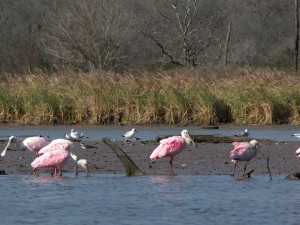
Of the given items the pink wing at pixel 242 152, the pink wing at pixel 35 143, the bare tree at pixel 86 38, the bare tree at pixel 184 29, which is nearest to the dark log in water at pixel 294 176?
the pink wing at pixel 242 152

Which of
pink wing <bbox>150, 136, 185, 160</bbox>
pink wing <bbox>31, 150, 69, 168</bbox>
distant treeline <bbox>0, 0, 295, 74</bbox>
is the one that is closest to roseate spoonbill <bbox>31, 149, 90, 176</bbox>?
pink wing <bbox>31, 150, 69, 168</bbox>

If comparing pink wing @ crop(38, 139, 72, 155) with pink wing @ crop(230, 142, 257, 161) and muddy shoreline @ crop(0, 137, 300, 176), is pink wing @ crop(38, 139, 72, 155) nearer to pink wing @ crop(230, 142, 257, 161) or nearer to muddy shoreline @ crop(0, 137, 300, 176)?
muddy shoreline @ crop(0, 137, 300, 176)

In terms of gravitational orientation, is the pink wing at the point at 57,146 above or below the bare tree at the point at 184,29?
below

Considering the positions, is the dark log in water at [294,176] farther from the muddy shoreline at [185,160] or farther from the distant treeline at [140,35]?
the distant treeline at [140,35]

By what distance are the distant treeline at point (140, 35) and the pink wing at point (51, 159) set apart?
67.0 feet

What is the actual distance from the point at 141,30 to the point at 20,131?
2634cm

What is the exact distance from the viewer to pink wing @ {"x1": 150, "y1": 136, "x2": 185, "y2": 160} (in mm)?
14766

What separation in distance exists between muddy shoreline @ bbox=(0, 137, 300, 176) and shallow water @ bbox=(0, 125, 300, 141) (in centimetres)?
234

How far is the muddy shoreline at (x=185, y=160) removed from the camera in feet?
50.5

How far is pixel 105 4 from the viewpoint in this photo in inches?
1724

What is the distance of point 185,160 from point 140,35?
35154mm

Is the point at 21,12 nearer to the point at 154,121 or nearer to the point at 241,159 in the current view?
the point at 154,121

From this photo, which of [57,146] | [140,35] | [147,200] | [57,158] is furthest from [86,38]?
[147,200]

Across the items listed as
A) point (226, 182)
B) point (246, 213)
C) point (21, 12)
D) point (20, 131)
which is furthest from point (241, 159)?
point (21, 12)
